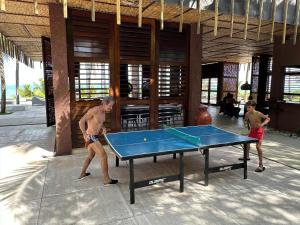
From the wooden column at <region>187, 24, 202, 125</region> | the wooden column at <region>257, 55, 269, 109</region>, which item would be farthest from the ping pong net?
the wooden column at <region>257, 55, 269, 109</region>

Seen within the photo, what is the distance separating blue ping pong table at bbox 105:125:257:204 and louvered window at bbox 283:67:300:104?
17.3ft

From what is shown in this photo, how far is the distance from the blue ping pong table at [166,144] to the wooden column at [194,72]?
217 cm

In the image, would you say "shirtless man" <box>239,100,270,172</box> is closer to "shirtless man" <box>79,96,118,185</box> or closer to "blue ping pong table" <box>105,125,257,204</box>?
"blue ping pong table" <box>105,125,257,204</box>

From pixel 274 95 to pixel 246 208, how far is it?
6.88m

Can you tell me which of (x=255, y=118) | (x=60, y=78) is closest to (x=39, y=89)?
(x=60, y=78)

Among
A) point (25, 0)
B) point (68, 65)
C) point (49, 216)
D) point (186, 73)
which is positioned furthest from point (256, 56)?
point (49, 216)

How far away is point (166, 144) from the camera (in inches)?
149

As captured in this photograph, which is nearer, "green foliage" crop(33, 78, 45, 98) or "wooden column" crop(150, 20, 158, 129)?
"wooden column" crop(150, 20, 158, 129)

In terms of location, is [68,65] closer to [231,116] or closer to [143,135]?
[143,135]

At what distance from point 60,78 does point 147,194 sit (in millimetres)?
3558

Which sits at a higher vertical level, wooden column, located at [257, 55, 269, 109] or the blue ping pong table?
wooden column, located at [257, 55, 269, 109]

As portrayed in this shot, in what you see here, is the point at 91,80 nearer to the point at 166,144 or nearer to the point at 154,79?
the point at 154,79

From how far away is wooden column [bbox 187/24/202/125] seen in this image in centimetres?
682

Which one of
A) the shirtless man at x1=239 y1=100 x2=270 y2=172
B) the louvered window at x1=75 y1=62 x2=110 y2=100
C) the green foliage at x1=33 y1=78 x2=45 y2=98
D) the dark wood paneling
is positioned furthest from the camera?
the green foliage at x1=33 y1=78 x2=45 y2=98
